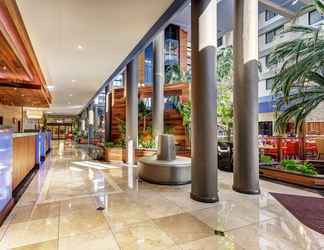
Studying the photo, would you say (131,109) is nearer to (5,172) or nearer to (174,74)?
(5,172)

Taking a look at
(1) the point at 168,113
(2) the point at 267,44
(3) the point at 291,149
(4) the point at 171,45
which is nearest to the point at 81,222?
(3) the point at 291,149

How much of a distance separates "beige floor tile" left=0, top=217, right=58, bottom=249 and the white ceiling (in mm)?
3643

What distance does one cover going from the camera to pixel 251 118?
4.14 meters

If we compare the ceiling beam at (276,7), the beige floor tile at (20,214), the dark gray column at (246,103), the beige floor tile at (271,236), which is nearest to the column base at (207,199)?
the dark gray column at (246,103)

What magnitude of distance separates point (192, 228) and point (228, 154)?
167 inches

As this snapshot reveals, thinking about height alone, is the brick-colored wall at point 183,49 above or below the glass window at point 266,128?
above

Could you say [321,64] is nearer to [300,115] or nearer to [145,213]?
[300,115]

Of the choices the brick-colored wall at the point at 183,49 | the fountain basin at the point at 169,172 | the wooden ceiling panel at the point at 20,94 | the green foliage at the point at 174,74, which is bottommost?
the fountain basin at the point at 169,172

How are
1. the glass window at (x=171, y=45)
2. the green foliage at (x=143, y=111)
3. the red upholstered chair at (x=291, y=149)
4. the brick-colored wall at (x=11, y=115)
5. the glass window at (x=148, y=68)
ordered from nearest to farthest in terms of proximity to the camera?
the red upholstered chair at (x=291, y=149) < the green foliage at (x=143, y=111) < the brick-colored wall at (x=11, y=115) < the glass window at (x=148, y=68) < the glass window at (x=171, y=45)

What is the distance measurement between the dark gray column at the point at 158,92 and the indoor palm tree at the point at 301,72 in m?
4.46

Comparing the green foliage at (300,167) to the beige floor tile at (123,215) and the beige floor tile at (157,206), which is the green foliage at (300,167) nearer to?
the beige floor tile at (157,206)

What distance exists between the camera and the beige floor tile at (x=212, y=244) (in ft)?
7.24

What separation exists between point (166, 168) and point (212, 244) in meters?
2.52

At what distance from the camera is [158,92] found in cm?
867
